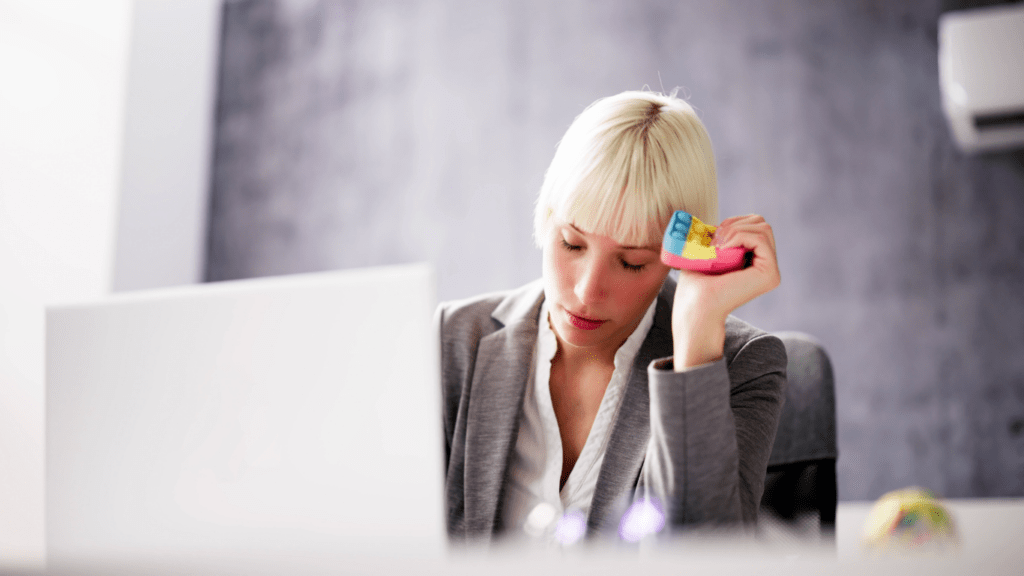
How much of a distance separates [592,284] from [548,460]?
0.87 feet

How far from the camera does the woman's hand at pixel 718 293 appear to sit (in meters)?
0.88

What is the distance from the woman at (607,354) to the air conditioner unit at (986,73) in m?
1.30

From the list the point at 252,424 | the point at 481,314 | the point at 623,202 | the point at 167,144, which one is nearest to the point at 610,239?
the point at 623,202

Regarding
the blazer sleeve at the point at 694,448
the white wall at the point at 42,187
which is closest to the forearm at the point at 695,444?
the blazer sleeve at the point at 694,448

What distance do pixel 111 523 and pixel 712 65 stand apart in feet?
7.59

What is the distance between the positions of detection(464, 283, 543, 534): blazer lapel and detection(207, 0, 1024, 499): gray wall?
4.67 ft

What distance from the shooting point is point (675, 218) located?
3.04 feet

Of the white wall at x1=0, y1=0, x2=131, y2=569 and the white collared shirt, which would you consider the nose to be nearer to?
the white collared shirt

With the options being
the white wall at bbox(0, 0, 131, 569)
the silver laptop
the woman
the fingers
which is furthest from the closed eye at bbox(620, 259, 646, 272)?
the white wall at bbox(0, 0, 131, 569)

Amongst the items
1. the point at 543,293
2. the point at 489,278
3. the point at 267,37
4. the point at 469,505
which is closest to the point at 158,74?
the point at 267,37

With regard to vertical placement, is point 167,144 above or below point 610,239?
above

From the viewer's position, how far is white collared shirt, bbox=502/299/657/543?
0.99 meters

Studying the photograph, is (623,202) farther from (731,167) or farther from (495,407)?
(731,167)

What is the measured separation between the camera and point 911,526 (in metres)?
1.21
